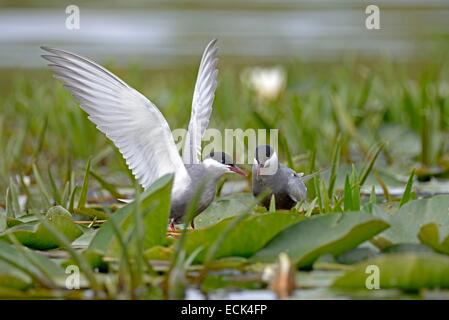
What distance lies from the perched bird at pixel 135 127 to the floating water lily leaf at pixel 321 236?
2.71ft

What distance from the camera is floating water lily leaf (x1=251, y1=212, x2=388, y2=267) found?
133 inches

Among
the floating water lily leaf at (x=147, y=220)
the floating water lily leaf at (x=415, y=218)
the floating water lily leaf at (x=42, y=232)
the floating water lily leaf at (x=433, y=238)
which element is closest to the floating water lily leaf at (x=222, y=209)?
the floating water lily leaf at (x=42, y=232)

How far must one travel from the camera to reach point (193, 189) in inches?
175

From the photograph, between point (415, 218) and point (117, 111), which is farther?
point (117, 111)

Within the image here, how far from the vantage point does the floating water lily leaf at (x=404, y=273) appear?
3080mm

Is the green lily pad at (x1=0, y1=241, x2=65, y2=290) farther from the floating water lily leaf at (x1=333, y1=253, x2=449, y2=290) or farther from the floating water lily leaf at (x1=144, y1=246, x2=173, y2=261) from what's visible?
the floating water lily leaf at (x1=333, y1=253, x2=449, y2=290)

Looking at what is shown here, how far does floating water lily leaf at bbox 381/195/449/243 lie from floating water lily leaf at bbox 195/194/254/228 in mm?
967

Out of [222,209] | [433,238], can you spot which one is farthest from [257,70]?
[433,238]

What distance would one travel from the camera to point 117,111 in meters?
4.45

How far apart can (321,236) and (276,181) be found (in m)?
1.45

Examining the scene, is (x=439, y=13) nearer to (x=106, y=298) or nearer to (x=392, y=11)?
(x=392, y=11)

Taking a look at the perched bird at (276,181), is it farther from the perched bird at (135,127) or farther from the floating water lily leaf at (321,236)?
the floating water lily leaf at (321,236)

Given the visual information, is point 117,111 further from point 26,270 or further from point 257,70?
point 257,70

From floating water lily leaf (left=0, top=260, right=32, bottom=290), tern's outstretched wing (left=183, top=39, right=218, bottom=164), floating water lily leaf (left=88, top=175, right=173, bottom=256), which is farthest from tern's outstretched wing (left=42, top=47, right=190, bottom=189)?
floating water lily leaf (left=0, top=260, right=32, bottom=290)
